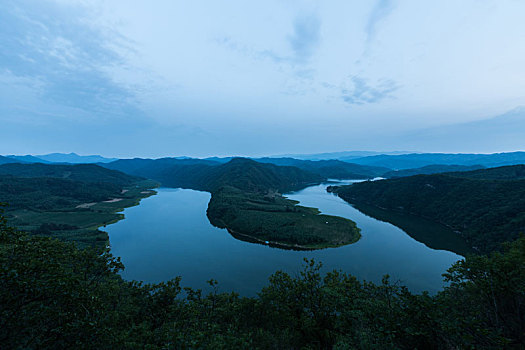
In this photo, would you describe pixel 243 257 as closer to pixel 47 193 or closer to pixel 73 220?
pixel 73 220

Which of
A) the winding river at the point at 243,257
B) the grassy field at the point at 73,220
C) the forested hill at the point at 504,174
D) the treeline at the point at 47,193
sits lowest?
the winding river at the point at 243,257

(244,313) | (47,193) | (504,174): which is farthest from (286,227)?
(47,193)

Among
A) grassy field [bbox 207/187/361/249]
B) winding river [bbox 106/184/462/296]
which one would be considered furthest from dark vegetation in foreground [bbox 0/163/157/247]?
grassy field [bbox 207/187/361/249]

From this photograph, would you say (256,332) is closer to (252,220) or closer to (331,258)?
(331,258)

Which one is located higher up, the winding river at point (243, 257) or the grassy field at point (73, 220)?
the grassy field at point (73, 220)

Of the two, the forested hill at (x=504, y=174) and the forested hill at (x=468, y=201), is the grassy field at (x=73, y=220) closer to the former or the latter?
the forested hill at (x=468, y=201)

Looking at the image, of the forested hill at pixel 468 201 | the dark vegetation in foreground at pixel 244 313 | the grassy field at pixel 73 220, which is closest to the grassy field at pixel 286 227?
the forested hill at pixel 468 201
